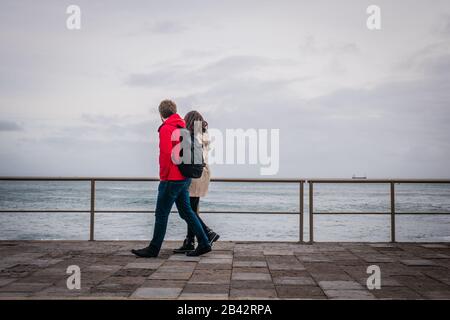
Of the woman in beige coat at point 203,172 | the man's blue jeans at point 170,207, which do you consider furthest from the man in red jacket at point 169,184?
the woman in beige coat at point 203,172

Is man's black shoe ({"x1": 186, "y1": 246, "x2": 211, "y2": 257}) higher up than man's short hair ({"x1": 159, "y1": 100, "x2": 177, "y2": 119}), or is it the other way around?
man's short hair ({"x1": 159, "y1": 100, "x2": 177, "y2": 119})

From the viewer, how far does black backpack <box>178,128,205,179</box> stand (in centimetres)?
530

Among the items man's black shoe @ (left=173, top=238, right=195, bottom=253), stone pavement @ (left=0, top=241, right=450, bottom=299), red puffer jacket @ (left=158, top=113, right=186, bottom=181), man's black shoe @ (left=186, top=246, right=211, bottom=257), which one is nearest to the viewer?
stone pavement @ (left=0, top=241, right=450, bottom=299)

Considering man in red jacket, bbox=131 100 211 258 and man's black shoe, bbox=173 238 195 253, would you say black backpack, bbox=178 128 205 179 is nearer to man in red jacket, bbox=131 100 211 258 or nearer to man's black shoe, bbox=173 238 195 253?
man in red jacket, bbox=131 100 211 258

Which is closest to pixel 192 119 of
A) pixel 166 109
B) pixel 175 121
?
pixel 175 121

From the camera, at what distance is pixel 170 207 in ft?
17.6

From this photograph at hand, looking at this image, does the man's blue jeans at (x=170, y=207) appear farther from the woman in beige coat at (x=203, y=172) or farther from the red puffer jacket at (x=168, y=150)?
the woman in beige coat at (x=203, y=172)

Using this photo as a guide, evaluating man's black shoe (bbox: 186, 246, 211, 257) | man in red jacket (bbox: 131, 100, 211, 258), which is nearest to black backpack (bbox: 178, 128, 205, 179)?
man in red jacket (bbox: 131, 100, 211, 258)

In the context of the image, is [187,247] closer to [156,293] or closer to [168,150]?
[168,150]

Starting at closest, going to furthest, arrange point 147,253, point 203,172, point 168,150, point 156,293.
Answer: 1. point 156,293
2. point 168,150
3. point 147,253
4. point 203,172

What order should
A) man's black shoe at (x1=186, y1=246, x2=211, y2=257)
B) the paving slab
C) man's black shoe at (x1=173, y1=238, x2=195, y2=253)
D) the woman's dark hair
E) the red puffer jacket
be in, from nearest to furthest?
1. the paving slab
2. the red puffer jacket
3. the woman's dark hair
4. man's black shoe at (x1=186, y1=246, x2=211, y2=257)
5. man's black shoe at (x1=173, y1=238, x2=195, y2=253)

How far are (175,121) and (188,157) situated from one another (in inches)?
17.7

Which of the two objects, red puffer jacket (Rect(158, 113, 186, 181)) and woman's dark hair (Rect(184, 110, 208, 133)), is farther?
woman's dark hair (Rect(184, 110, 208, 133))

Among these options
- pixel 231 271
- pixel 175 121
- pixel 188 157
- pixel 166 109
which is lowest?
pixel 231 271
